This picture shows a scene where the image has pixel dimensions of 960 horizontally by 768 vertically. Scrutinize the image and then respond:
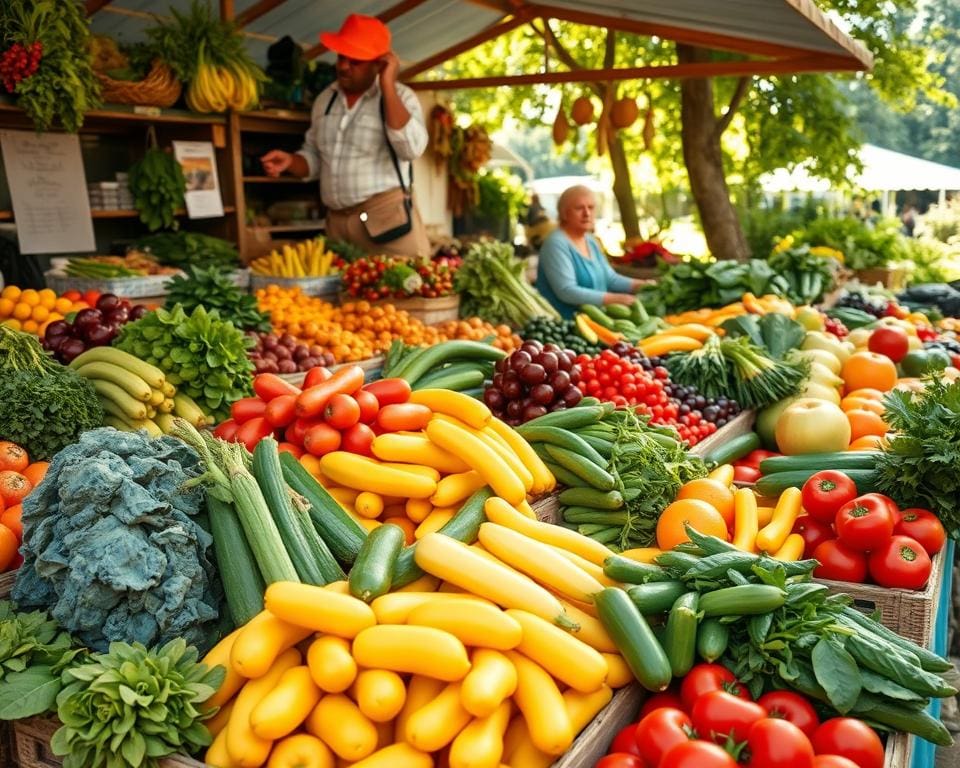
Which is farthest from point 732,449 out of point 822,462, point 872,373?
point 872,373

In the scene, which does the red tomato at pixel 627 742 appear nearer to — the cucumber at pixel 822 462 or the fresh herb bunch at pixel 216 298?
the cucumber at pixel 822 462

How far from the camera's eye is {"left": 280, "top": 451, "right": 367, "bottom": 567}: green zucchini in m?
2.33

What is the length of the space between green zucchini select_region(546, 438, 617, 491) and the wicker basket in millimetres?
5125

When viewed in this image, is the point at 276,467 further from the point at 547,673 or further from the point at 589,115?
the point at 589,115

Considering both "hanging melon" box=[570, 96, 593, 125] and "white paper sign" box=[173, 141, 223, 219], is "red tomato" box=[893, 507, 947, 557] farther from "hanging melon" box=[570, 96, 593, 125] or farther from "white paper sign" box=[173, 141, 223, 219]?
"hanging melon" box=[570, 96, 593, 125]

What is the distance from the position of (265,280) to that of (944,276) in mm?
9865

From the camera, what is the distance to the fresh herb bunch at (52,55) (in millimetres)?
5441

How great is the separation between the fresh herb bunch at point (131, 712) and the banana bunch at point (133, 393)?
5.52 feet

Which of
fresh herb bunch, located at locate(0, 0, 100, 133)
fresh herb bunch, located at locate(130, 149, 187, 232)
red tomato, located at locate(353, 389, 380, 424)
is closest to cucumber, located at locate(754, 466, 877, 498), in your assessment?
red tomato, located at locate(353, 389, 380, 424)

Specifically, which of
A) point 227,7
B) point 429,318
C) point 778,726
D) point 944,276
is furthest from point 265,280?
point 944,276

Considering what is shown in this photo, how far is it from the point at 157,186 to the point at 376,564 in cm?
602

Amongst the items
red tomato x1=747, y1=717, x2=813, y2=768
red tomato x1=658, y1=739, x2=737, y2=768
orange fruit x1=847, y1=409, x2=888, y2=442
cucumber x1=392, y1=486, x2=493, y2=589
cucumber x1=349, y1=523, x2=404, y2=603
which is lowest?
orange fruit x1=847, y1=409, x2=888, y2=442

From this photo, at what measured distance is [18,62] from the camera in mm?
5449

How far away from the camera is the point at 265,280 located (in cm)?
628
